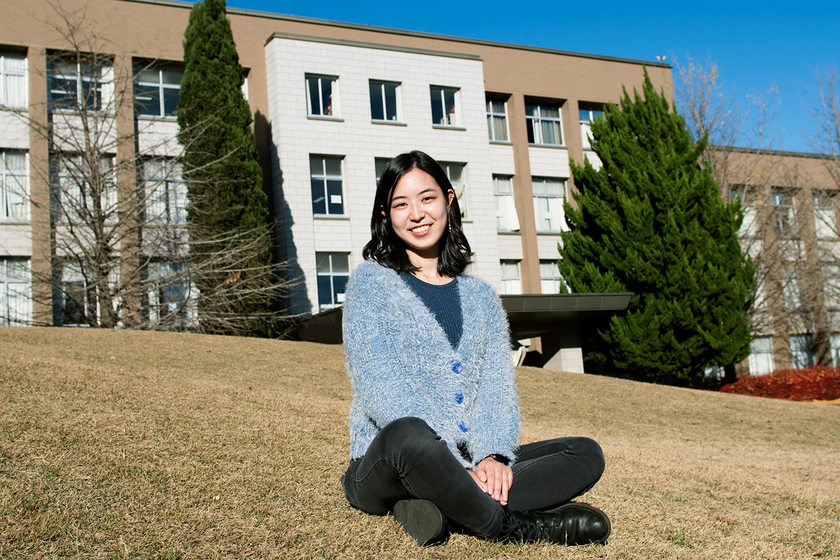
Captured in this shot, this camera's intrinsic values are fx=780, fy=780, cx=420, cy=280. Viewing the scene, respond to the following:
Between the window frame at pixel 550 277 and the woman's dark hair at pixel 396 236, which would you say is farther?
the window frame at pixel 550 277

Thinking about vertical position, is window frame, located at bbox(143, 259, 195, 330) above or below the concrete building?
below

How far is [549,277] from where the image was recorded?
2794 centimetres

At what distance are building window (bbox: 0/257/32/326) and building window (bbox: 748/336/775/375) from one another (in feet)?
87.3

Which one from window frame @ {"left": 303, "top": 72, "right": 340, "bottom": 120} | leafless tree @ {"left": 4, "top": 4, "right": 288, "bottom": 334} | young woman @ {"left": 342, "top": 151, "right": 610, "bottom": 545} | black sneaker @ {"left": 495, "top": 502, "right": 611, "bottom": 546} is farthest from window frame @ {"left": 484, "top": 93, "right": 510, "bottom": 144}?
black sneaker @ {"left": 495, "top": 502, "right": 611, "bottom": 546}

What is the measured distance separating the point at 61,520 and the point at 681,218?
2002 centimetres

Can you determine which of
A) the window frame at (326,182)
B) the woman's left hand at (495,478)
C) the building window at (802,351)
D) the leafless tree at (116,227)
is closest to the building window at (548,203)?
the window frame at (326,182)

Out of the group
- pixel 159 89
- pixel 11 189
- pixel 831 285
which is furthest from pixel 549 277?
pixel 11 189

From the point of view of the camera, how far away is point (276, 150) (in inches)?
915

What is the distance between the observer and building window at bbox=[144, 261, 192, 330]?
63.5 feet

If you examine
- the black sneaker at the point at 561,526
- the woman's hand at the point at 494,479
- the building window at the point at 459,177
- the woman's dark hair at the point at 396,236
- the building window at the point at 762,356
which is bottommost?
the building window at the point at 762,356

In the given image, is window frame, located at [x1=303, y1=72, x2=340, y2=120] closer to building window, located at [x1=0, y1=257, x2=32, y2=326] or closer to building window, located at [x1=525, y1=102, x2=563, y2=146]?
building window, located at [x1=525, y1=102, x2=563, y2=146]

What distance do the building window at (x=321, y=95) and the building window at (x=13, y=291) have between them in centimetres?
927

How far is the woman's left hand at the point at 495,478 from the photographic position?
10.9 feet

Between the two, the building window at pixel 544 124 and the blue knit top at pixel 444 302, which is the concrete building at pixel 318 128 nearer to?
the building window at pixel 544 124
